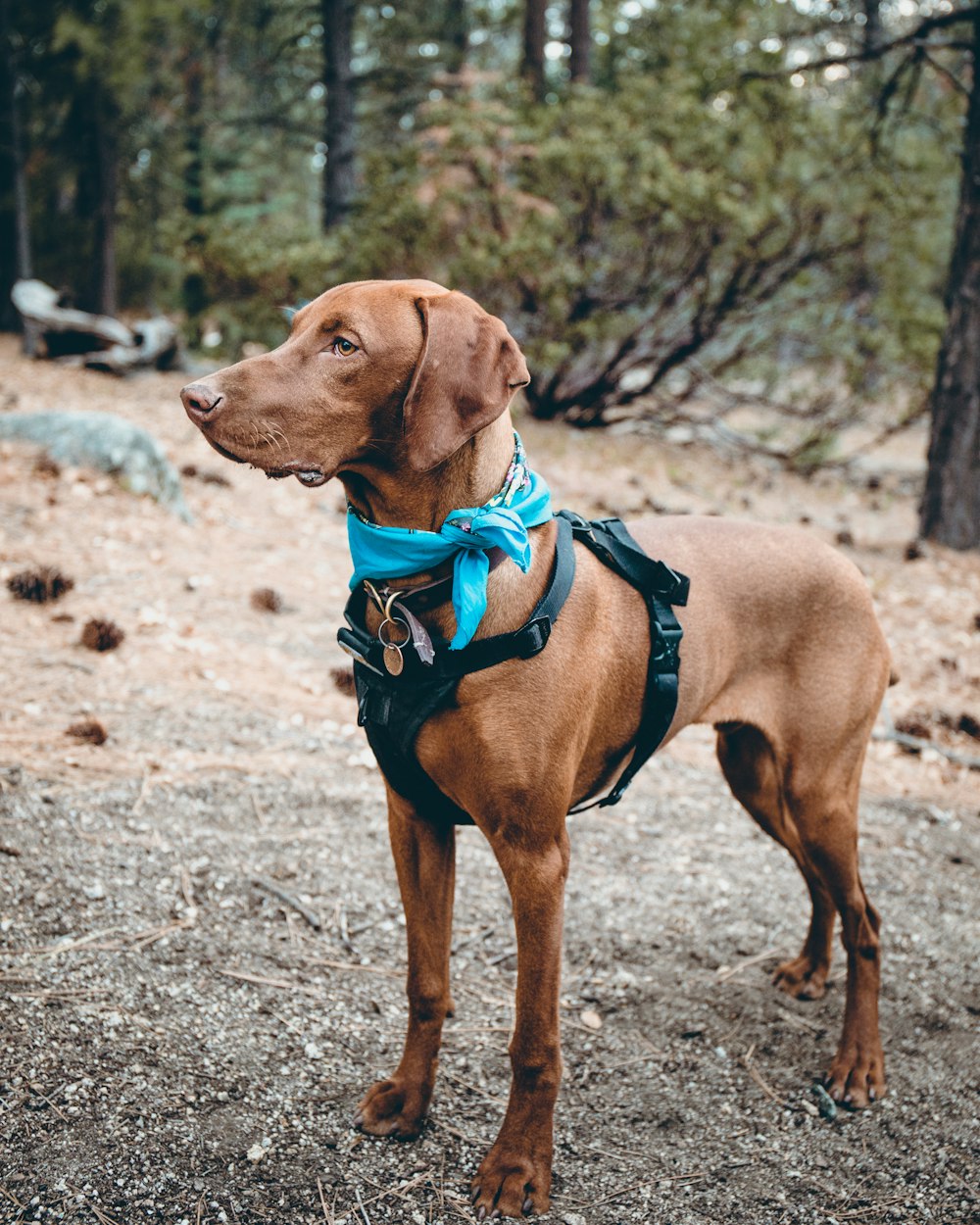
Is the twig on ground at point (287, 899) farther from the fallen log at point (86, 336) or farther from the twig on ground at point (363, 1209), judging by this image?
the fallen log at point (86, 336)

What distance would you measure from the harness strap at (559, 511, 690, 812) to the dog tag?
0.68m

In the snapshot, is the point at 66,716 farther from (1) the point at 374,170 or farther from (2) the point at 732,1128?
(1) the point at 374,170

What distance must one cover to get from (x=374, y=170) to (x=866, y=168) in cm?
578

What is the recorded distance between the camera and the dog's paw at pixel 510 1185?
2465 millimetres

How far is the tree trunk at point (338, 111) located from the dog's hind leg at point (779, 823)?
40.1 ft

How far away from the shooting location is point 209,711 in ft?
16.2

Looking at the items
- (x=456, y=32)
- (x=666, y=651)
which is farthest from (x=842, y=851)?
(x=456, y=32)

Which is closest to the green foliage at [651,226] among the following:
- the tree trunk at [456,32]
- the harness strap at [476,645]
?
the tree trunk at [456,32]

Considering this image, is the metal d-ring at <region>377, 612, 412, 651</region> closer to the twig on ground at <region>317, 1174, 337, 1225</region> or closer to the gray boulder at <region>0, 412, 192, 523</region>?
the twig on ground at <region>317, 1174, 337, 1225</region>

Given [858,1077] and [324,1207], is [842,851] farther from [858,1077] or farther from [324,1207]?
[324,1207]

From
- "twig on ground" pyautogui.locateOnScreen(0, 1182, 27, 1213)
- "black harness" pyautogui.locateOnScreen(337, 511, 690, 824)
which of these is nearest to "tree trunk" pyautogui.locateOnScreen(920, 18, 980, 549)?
"black harness" pyautogui.locateOnScreen(337, 511, 690, 824)

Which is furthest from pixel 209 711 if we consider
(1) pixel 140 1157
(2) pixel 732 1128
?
(2) pixel 732 1128

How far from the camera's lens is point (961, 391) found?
8.94 metres

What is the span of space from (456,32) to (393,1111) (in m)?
22.2
